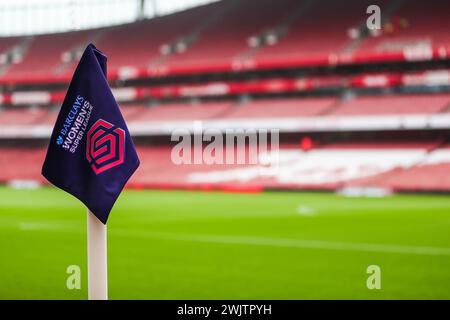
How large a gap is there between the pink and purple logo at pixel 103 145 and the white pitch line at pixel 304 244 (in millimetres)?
7106

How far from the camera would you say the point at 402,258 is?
29.8 feet

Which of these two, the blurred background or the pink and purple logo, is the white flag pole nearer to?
the pink and purple logo

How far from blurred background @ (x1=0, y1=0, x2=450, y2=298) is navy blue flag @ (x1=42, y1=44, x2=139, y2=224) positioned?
17.4 m

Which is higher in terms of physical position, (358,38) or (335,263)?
(358,38)

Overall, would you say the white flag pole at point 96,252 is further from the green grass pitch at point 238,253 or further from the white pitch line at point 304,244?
the white pitch line at point 304,244

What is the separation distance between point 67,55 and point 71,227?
1217 inches

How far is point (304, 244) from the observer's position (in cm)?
1071

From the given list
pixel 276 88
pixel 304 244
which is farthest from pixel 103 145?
pixel 276 88

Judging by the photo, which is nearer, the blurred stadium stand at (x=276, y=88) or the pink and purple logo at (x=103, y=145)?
the pink and purple logo at (x=103, y=145)

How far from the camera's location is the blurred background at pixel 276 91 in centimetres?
2962

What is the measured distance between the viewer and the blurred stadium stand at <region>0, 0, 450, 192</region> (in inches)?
1183

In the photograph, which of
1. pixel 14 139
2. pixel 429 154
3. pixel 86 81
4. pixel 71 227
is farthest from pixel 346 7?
pixel 86 81

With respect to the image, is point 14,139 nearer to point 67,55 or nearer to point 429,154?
point 67,55

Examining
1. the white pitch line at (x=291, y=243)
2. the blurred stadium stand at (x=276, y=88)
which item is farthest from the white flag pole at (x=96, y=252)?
the blurred stadium stand at (x=276, y=88)
